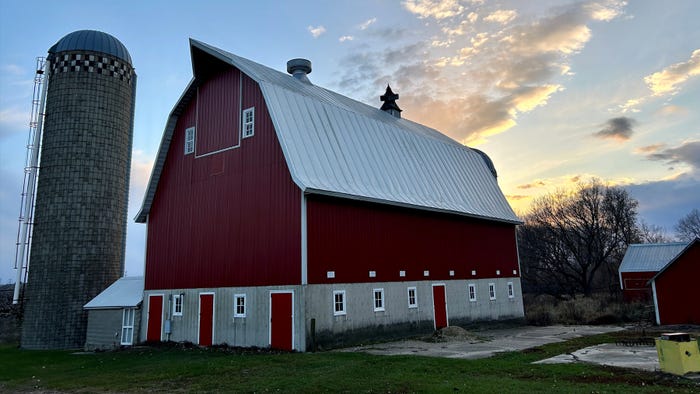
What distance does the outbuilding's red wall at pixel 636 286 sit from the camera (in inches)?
1387

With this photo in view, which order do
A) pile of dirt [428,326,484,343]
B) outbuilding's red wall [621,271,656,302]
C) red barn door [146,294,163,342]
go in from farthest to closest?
outbuilding's red wall [621,271,656,302] < red barn door [146,294,163,342] < pile of dirt [428,326,484,343]

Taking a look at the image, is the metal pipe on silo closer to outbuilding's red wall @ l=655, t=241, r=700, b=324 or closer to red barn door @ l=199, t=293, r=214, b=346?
red barn door @ l=199, t=293, r=214, b=346

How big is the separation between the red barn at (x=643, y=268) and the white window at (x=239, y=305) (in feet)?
96.1

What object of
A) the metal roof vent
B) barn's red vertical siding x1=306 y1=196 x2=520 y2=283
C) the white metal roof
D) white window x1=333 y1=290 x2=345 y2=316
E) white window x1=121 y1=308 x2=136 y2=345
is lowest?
white window x1=121 y1=308 x2=136 y2=345

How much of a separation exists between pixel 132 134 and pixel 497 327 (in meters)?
21.3

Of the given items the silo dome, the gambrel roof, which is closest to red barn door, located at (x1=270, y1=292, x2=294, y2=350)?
the gambrel roof

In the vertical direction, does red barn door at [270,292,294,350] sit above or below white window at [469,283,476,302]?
below

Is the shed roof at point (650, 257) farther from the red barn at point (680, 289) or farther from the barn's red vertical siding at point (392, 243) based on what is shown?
the barn's red vertical siding at point (392, 243)

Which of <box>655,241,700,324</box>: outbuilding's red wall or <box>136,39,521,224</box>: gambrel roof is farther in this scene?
<box>655,241,700,324</box>: outbuilding's red wall

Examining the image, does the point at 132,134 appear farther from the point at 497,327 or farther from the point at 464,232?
the point at 497,327

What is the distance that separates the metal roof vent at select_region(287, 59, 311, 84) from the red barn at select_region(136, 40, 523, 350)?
295cm

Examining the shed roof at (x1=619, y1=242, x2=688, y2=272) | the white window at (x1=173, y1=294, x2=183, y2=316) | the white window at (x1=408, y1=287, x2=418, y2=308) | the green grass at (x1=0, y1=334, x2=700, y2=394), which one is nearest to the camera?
the green grass at (x1=0, y1=334, x2=700, y2=394)

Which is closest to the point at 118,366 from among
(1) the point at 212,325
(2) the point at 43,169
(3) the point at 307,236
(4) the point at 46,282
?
(1) the point at 212,325

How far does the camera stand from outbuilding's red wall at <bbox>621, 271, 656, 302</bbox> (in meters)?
35.2
